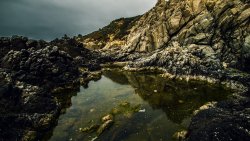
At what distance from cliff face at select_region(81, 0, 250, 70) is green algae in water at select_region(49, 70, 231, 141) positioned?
13.8m

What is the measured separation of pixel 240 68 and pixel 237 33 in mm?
11621

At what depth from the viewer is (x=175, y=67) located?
76938mm

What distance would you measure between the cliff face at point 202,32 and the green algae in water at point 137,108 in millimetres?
13753

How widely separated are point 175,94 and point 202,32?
117 feet

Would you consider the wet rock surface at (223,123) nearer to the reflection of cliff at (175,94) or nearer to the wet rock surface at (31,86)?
the reflection of cliff at (175,94)

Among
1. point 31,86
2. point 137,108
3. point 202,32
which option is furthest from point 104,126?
point 202,32

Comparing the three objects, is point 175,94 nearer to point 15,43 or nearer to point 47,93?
point 47,93

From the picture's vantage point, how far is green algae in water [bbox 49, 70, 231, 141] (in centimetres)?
4006

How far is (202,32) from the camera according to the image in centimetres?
8700

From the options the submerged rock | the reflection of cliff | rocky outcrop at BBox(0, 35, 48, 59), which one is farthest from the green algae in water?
rocky outcrop at BBox(0, 35, 48, 59)

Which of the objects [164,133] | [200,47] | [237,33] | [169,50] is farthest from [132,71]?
[164,133]

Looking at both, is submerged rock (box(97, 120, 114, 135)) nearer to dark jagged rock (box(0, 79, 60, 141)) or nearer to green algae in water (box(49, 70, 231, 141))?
green algae in water (box(49, 70, 231, 141))

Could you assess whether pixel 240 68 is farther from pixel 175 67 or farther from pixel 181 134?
pixel 181 134

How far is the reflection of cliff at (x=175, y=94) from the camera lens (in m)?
48.4
